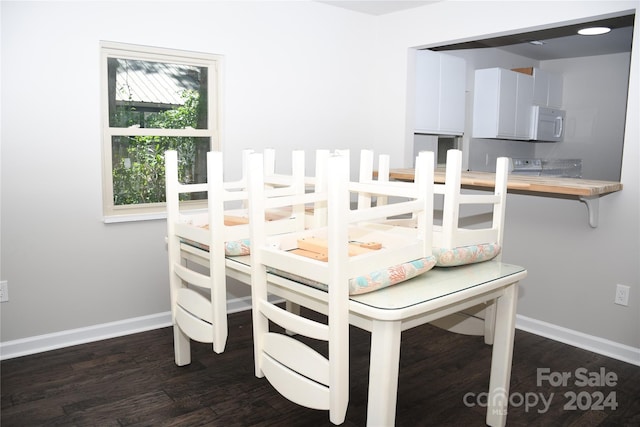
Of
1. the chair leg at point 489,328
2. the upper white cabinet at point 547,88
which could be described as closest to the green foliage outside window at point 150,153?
the chair leg at point 489,328

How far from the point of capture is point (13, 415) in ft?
7.41

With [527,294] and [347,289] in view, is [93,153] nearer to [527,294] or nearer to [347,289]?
[347,289]

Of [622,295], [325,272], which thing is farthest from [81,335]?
[622,295]

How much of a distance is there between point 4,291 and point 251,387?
57.7 inches

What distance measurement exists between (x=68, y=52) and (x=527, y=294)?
3.17 metres

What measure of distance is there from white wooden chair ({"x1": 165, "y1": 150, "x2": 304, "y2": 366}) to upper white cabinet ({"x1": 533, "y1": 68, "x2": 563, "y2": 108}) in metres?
4.01

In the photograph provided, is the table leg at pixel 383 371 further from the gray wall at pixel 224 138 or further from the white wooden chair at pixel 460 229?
the gray wall at pixel 224 138

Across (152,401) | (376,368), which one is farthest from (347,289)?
(152,401)

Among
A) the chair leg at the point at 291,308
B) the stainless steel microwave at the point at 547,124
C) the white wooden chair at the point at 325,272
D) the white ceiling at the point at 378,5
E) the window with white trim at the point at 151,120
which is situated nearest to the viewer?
the white wooden chair at the point at 325,272

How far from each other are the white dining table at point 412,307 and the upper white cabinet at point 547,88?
13.2 ft

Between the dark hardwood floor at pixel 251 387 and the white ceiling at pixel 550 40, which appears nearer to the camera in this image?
the dark hardwood floor at pixel 251 387

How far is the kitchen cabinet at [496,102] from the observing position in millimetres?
4879

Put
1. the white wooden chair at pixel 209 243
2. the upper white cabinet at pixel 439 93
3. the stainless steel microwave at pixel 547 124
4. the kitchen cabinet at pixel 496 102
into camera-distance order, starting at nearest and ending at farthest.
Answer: the white wooden chair at pixel 209 243 → the upper white cabinet at pixel 439 93 → the kitchen cabinet at pixel 496 102 → the stainless steel microwave at pixel 547 124

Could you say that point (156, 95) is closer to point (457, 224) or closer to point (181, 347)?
point (181, 347)
